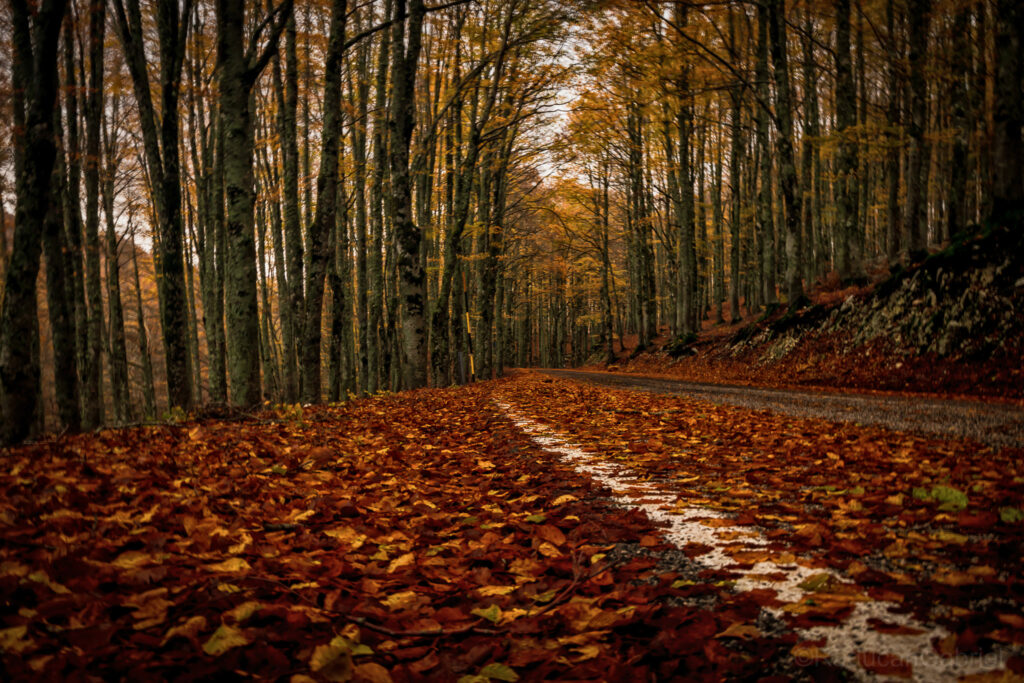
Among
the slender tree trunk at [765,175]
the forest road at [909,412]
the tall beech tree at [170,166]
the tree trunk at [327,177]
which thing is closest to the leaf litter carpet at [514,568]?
the forest road at [909,412]

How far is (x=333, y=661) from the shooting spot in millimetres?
1312

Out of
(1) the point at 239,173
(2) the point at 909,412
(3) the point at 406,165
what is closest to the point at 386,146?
(3) the point at 406,165

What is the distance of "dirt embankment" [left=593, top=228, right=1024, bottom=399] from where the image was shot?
746cm

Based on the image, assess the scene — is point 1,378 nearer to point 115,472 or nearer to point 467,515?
point 115,472

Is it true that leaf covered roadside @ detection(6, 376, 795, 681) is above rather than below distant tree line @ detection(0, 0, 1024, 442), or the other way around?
below

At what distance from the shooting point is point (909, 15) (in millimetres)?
13945

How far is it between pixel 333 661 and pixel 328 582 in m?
0.52

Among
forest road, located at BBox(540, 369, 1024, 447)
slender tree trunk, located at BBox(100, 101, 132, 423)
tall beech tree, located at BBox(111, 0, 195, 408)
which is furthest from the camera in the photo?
slender tree trunk, located at BBox(100, 101, 132, 423)

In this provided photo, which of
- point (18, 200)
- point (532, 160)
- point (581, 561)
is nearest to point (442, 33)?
point (532, 160)

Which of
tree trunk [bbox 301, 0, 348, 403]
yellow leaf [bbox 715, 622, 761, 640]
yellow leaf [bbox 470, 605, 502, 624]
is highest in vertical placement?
tree trunk [bbox 301, 0, 348, 403]

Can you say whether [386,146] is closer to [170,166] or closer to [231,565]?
[170,166]

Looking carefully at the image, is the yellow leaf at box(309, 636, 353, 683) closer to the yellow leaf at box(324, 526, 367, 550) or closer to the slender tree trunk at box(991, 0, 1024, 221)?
the yellow leaf at box(324, 526, 367, 550)

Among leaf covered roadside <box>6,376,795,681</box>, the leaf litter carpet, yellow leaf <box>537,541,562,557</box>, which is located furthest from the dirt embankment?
yellow leaf <box>537,541,562,557</box>

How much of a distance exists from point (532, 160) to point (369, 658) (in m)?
20.9
